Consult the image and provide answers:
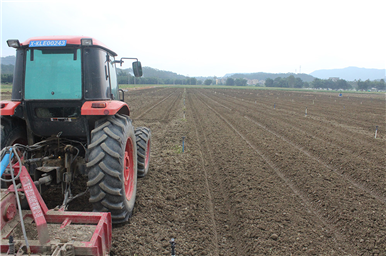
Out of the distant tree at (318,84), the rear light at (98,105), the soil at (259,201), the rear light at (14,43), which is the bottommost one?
the soil at (259,201)

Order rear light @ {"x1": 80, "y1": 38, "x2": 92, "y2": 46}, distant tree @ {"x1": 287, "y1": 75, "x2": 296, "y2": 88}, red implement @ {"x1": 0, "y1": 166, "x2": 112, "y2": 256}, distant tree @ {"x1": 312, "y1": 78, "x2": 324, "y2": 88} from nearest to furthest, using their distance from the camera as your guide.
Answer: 1. red implement @ {"x1": 0, "y1": 166, "x2": 112, "y2": 256}
2. rear light @ {"x1": 80, "y1": 38, "x2": 92, "y2": 46}
3. distant tree @ {"x1": 287, "y1": 75, "x2": 296, "y2": 88}
4. distant tree @ {"x1": 312, "y1": 78, "x2": 324, "y2": 88}

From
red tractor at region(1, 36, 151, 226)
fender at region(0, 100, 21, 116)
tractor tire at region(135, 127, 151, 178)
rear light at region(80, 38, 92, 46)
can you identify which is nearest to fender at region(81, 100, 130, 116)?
red tractor at region(1, 36, 151, 226)

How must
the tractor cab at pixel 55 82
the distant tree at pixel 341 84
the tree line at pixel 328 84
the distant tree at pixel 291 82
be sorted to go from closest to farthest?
the tractor cab at pixel 55 82, the tree line at pixel 328 84, the distant tree at pixel 341 84, the distant tree at pixel 291 82

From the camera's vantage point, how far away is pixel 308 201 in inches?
190

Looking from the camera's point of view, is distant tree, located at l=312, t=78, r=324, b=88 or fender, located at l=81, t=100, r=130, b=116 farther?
distant tree, located at l=312, t=78, r=324, b=88

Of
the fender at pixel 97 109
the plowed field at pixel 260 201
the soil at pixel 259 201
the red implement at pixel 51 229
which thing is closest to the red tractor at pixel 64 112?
the fender at pixel 97 109

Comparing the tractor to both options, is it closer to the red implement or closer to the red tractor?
the red tractor

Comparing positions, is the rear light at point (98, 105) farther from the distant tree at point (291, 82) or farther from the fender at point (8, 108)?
the distant tree at point (291, 82)

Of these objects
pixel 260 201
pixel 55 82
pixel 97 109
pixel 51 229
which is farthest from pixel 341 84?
pixel 51 229

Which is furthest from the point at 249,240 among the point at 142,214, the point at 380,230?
the point at 380,230

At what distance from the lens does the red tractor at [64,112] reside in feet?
10.9

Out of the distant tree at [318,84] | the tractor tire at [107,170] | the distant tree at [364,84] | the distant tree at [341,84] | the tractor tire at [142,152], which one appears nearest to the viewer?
the tractor tire at [107,170]

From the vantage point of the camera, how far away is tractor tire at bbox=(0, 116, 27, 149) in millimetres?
3492

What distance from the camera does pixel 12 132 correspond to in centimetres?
364
